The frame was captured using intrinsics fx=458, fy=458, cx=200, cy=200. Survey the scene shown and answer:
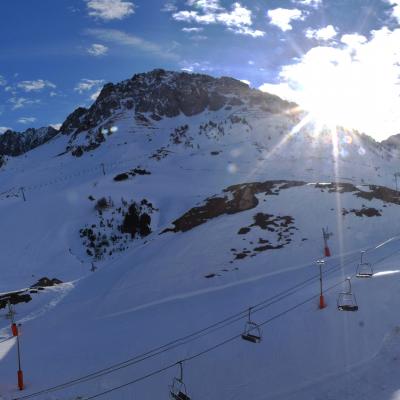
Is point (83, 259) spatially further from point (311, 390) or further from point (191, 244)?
point (311, 390)

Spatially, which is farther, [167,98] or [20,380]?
[167,98]

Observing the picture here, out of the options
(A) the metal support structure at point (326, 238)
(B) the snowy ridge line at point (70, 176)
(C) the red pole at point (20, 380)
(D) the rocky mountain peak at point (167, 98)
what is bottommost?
(C) the red pole at point (20, 380)

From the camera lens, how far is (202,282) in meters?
30.6

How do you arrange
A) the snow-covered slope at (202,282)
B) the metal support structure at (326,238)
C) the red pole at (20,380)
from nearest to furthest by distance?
the snow-covered slope at (202,282) → the red pole at (20,380) → the metal support structure at (326,238)

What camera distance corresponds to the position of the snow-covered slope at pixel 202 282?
18375 mm

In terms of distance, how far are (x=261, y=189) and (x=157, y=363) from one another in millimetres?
27814

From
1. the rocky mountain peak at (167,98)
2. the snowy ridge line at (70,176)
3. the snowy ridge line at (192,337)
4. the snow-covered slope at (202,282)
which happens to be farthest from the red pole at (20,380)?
the rocky mountain peak at (167,98)

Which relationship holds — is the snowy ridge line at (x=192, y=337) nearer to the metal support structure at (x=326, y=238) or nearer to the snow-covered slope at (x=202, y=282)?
the snow-covered slope at (x=202, y=282)

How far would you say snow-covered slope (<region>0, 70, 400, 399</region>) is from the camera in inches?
723

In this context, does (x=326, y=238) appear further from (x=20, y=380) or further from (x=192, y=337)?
(x=20, y=380)

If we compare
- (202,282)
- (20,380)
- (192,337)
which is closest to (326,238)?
(202,282)

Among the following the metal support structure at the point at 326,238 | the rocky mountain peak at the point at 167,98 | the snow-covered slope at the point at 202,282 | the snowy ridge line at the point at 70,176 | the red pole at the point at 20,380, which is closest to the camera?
the snow-covered slope at the point at 202,282

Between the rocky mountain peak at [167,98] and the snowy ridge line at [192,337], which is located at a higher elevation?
the rocky mountain peak at [167,98]

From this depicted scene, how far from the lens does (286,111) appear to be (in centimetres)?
15375
